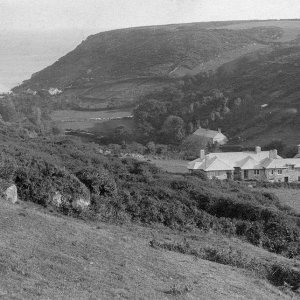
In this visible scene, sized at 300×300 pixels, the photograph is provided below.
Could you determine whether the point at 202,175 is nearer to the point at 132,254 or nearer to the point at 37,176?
the point at 37,176

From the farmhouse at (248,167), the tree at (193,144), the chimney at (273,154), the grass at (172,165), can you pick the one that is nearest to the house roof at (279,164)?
the farmhouse at (248,167)

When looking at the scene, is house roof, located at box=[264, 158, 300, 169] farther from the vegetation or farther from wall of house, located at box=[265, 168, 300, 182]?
the vegetation

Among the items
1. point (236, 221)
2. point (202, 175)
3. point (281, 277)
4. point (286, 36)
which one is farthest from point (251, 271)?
point (286, 36)

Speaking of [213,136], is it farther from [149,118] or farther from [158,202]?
[158,202]

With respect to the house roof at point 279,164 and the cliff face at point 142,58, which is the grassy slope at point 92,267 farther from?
the cliff face at point 142,58

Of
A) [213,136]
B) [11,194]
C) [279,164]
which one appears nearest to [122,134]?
[213,136]

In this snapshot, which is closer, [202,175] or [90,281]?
[90,281]

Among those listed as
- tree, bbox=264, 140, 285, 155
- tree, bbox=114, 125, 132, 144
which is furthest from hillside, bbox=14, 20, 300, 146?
tree, bbox=114, 125, 132, 144
